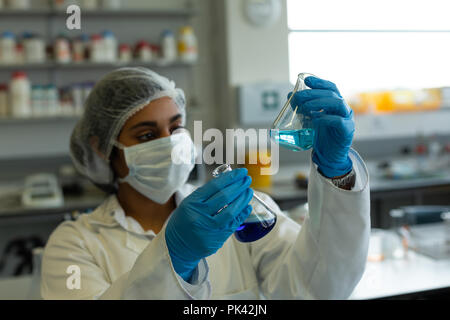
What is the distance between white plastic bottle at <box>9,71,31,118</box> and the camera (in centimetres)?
287

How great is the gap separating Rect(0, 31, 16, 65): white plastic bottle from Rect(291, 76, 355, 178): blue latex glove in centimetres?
266

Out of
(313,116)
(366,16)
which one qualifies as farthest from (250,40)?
(313,116)

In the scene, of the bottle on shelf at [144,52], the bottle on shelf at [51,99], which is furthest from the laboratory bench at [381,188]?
the bottle on shelf at [51,99]

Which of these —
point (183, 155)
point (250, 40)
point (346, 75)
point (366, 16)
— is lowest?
point (183, 155)

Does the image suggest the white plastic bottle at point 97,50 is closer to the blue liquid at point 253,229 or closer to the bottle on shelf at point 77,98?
the bottle on shelf at point 77,98

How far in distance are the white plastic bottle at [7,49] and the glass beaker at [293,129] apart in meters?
2.65

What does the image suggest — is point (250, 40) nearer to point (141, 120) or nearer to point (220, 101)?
point (220, 101)

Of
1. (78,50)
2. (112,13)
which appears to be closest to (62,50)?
(78,50)

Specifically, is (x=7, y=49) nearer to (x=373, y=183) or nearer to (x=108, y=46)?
(x=108, y=46)

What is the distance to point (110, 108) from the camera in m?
1.13

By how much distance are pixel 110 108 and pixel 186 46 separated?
216 centimetres

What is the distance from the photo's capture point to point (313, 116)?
0.78 meters

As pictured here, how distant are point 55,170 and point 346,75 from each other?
8.54 ft

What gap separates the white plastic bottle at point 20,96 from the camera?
287 centimetres
